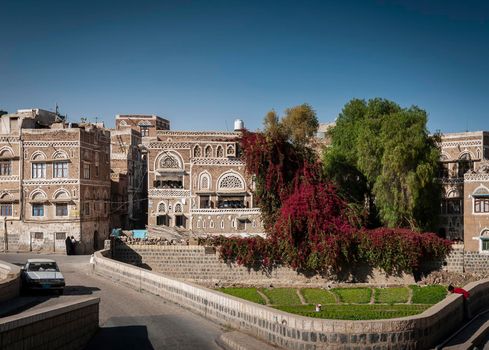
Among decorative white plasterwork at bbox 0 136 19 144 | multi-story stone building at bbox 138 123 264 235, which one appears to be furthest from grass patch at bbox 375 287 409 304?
decorative white plasterwork at bbox 0 136 19 144

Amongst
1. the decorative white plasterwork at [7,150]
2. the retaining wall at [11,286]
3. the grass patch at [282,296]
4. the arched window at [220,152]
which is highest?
the arched window at [220,152]

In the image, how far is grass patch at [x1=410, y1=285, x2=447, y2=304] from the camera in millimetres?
29502

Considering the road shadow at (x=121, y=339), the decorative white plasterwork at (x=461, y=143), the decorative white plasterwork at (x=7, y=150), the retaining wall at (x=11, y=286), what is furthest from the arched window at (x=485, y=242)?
the decorative white plasterwork at (x=7, y=150)

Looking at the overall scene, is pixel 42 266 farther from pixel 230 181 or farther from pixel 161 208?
pixel 230 181

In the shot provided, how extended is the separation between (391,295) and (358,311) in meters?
5.58

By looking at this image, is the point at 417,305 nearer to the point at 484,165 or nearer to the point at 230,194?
the point at 484,165

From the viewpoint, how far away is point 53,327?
14.5 m

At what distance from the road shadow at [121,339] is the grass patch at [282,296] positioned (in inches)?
474

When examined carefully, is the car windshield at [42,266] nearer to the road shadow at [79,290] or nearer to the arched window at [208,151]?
the road shadow at [79,290]

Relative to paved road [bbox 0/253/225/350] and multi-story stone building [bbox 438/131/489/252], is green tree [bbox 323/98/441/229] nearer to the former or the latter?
multi-story stone building [bbox 438/131/489/252]

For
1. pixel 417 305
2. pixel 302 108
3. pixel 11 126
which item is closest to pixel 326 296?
pixel 417 305

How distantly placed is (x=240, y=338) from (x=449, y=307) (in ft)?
21.8

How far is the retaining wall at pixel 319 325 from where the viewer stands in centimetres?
1532

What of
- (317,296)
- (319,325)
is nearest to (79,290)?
(317,296)
